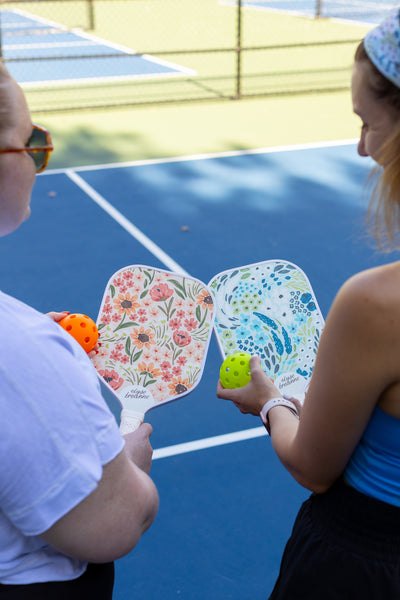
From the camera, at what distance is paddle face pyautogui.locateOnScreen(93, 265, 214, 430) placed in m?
1.90

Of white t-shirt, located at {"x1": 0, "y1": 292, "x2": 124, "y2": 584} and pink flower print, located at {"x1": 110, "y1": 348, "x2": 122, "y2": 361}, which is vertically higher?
white t-shirt, located at {"x1": 0, "y1": 292, "x2": 124, "y2": 584}

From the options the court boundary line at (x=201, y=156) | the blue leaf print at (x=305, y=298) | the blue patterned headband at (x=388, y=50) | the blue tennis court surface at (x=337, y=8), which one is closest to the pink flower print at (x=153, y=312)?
the blue leaf print at (x=305, y=298)

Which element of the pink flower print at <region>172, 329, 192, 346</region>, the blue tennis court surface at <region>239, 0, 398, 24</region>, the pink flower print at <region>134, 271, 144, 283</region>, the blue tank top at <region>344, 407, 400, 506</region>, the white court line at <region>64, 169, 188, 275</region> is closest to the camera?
the blue tank top at <region>344, 407, 400, 506</region>

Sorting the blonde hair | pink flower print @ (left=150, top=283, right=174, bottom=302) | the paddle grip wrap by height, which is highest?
the blonde hair

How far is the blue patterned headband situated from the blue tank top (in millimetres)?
559

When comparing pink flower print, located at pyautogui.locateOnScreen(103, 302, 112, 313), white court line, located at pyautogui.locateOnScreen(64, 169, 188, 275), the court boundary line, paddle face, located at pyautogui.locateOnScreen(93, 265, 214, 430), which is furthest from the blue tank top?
the court boundary line

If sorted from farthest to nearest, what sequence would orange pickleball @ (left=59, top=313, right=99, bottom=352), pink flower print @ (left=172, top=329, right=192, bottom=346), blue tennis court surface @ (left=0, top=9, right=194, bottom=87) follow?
blue tennis court surface @ (left=0, top=9, right=194, bottom=87) < pink flower print @ (left=172, top=329, right=192, bottom=346) < orange pickleball @ (left=59, top=313, right=99, bottom=352)

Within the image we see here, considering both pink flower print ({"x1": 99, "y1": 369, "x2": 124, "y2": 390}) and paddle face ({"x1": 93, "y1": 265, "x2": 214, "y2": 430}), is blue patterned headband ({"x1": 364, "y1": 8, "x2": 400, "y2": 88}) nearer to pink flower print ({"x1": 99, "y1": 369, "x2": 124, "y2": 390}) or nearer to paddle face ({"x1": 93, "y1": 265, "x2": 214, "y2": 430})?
paddle face ({"x1": 93, "y1": 265, "x2": 214, "y2": 430})

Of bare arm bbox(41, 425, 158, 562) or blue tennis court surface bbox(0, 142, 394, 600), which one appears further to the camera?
blue tennis court surface bbox(0, 142, 394, 600)

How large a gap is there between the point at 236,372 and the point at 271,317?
0.32m

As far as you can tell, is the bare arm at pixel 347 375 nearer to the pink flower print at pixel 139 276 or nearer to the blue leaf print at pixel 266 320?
the blue leaf print at pixel 266 320

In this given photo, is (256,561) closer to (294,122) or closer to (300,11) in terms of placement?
(294,122)

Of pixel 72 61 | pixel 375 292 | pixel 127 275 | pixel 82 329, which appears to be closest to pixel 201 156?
pixel 127 275

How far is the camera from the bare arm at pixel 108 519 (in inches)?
41.6
